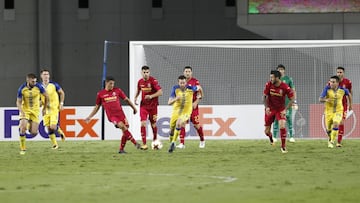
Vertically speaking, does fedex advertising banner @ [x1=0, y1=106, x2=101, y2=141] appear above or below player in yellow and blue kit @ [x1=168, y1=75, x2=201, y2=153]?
below

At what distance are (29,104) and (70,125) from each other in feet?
32.2

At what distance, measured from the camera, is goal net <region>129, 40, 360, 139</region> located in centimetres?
3303

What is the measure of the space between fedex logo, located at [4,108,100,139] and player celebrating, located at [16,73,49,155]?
30.7 feet

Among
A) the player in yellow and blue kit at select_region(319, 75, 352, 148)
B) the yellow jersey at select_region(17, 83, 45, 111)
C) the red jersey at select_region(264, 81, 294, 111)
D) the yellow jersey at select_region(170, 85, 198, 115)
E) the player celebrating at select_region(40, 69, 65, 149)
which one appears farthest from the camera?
the player celebrating at select_region(40, 69, 65, 149)

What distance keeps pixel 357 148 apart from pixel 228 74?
9.76 meters

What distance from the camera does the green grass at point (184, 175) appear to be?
13664 mm

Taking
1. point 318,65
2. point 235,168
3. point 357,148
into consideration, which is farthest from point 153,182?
point 318,65

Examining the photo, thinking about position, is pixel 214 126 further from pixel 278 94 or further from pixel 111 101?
pixel 111 101

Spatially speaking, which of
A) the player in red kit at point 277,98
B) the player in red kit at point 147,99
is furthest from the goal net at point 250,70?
the player in red kit at point 277,98

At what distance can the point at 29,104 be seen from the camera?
2472 centimetres

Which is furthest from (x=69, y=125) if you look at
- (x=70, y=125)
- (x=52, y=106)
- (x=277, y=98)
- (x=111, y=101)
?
(x=277, y=98)

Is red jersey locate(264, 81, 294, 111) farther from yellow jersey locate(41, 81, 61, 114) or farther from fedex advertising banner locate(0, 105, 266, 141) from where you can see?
fedex advertising banner locate(0, 105, 266, 141)

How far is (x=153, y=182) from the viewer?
15.7 metres

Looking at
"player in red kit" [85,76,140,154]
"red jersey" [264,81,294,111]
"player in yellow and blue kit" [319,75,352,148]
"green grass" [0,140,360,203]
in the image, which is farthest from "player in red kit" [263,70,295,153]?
"player in red kit" [85,76,140,154]
